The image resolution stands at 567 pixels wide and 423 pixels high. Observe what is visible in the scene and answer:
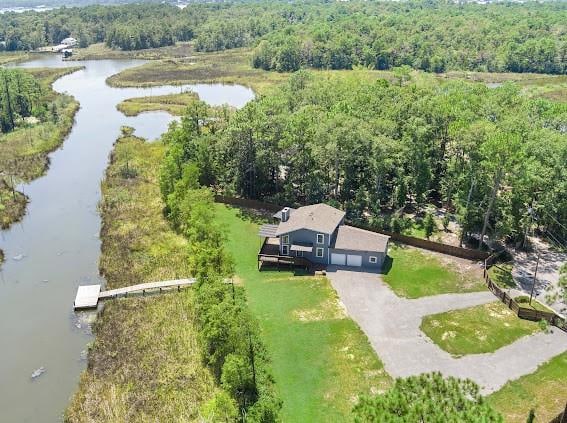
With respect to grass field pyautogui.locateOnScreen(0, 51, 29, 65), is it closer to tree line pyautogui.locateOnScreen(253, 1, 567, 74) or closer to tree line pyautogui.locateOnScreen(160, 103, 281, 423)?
tree line pyautogui.locateOnScreen(253, 1, 567, 74)

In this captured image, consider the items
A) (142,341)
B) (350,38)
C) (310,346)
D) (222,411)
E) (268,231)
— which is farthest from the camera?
(350,38)

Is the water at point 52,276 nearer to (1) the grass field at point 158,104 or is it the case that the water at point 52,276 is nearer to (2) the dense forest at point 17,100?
(2) the dense forest at point 17,100

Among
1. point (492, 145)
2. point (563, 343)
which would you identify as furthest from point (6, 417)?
point (492, 145)

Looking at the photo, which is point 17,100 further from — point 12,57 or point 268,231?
point 12,57

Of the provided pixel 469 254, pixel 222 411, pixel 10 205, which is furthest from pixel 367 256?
pixel 10 205

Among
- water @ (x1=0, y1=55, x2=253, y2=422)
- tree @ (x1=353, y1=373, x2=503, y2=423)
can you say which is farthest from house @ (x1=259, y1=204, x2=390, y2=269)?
tree @ (x1=353, y1=373, x2=503, y2=423)
